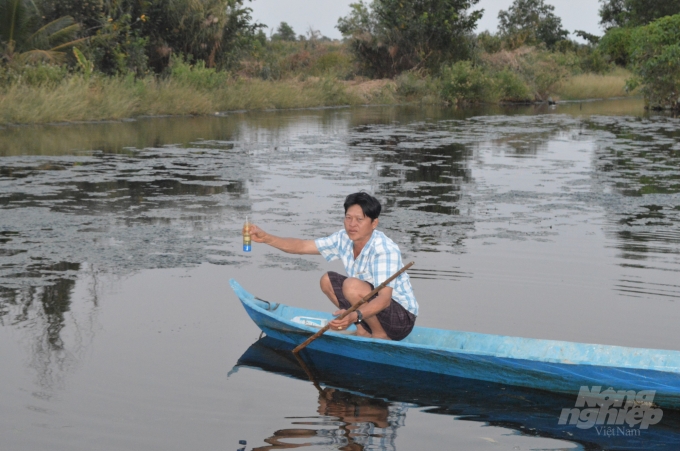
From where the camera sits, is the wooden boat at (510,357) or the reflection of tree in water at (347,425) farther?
the wooden boat at (510,357)

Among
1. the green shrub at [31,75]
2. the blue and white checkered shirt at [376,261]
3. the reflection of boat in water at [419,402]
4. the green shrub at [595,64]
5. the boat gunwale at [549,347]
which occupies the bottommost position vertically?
the reflection of boat in water at [419,402]

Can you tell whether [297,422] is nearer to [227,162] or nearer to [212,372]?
[212,372]

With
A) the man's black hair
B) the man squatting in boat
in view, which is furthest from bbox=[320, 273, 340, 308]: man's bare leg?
the man's black hair

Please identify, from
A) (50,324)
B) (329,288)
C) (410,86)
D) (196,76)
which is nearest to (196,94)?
(196,76)

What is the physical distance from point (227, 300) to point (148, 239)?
2462 millimetres

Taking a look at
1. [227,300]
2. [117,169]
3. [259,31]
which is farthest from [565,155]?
[259,31]

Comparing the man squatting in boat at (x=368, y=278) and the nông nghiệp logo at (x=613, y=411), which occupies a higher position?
the man squatting in boat at (x=368, y=278)

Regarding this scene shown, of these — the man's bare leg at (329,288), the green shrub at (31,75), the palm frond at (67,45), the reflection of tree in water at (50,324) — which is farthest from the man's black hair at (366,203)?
the palm frond at (67,45)

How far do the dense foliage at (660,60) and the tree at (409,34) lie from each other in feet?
32.5

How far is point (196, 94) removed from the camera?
3012 cm

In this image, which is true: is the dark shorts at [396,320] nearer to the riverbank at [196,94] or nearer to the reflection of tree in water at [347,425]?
the reflection of tree in water at [347,425]

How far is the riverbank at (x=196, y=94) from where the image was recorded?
24.0 metres

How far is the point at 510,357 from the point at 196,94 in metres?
25.5

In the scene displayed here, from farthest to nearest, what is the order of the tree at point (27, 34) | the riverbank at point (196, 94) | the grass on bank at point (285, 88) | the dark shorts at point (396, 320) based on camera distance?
the tree at point (27, 34) → the grass on bank at point (285, 88) → the riverbank at point (196, 94) → the dark shorts at point (396, 320)
